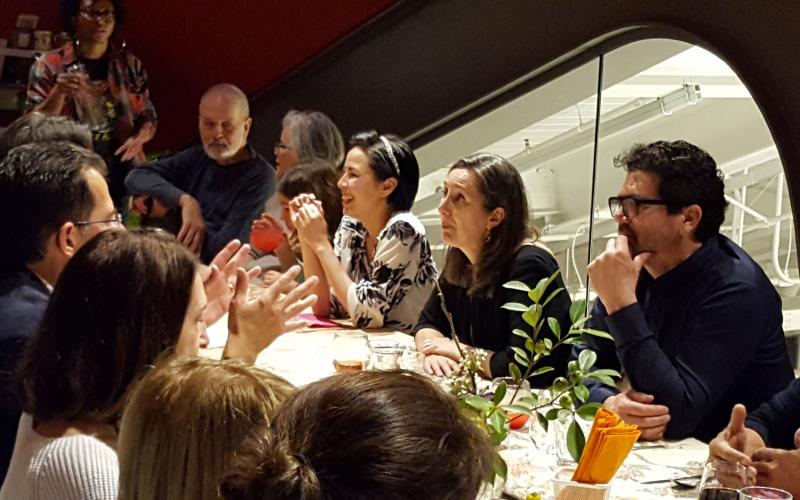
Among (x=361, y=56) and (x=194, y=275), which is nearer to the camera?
(x=194, y=275)

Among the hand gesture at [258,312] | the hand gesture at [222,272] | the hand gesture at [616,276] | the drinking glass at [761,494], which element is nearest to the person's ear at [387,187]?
the hand gesture at [222,272]

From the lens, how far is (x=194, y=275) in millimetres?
2010

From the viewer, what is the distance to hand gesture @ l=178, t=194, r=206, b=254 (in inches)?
194

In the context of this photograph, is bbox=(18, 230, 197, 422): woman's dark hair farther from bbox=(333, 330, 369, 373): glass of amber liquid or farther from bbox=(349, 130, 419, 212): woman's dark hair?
bbox=(349, 130, 419, 212): woman's dark hair

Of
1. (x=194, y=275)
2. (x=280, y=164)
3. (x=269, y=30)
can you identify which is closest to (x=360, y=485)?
(x=194, y=275)

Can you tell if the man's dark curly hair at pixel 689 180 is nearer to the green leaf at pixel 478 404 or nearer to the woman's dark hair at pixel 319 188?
the green leaf at pixel 478 404

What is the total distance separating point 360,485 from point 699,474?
1.37 meters

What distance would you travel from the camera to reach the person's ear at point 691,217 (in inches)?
114

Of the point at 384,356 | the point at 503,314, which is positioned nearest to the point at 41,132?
the point at 503,314

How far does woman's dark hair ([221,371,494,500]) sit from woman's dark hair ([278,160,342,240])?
10.5 feet

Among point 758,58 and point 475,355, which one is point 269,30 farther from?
point 475,355

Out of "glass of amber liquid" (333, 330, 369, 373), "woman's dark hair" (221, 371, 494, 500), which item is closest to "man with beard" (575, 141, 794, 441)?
"glass of amber liquid" (333, 330, 369, 373)

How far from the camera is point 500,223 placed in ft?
11.4

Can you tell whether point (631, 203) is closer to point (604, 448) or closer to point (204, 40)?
point (604, 448)
